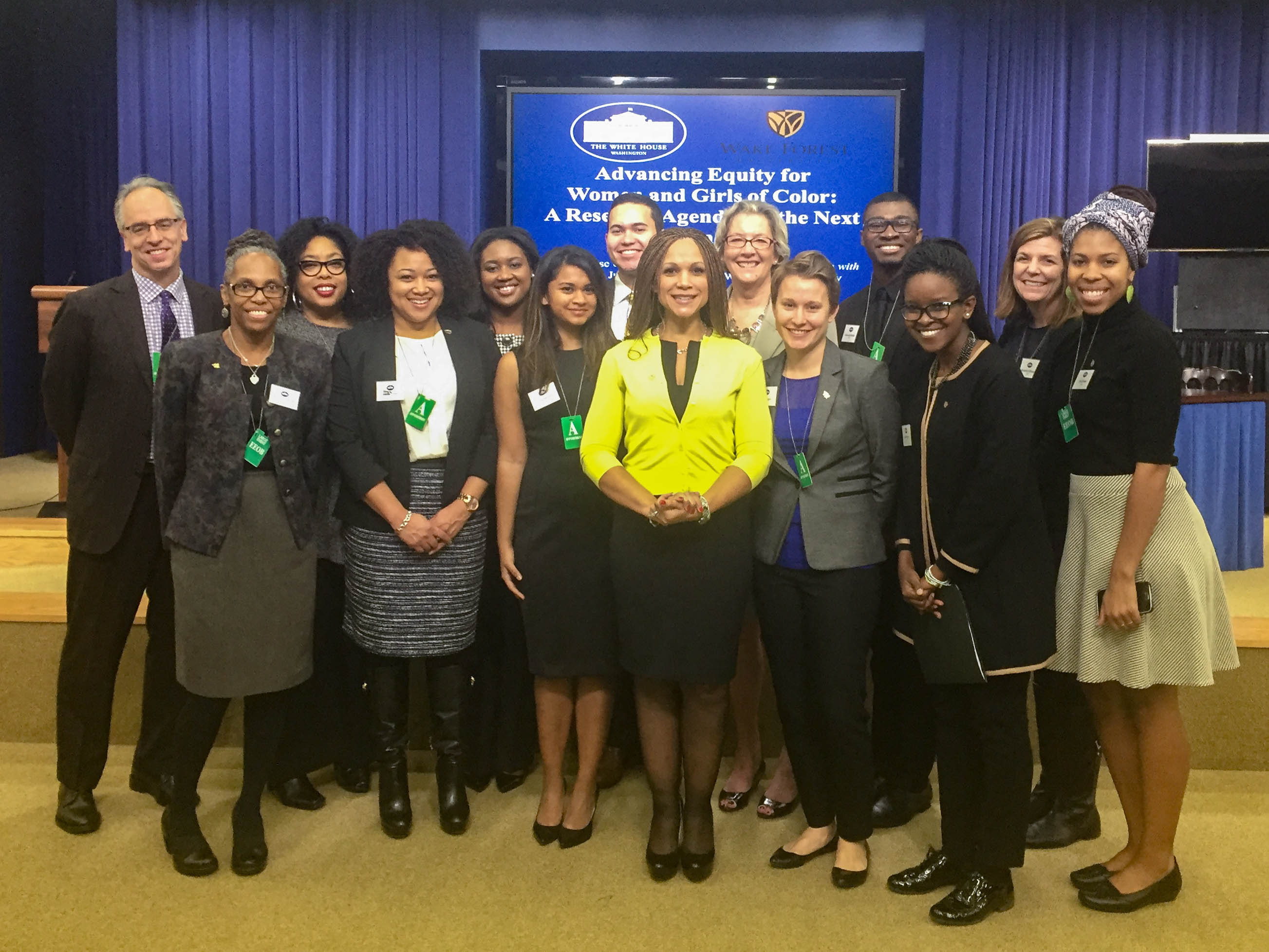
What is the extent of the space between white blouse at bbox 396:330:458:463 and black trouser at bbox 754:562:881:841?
0.91 metres

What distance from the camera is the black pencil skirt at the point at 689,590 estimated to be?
2.31 meters

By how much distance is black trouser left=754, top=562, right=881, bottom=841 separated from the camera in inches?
91.8

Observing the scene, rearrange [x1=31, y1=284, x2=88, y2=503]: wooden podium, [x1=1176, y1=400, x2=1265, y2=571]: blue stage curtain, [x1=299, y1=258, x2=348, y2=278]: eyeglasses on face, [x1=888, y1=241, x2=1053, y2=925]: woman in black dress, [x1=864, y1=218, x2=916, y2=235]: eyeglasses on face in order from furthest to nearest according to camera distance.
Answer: [x1=31, y1=284, x2=88, y2=503]: wooden podium < [x1=1176, y1=400, x2=1265, y2=571]: blue stage curtain < [x1=864, y1=218, x2=916, y2=235]: eyeglasses on face < [x1=299, y1=258, x2=348, y2=278]: eyeglasses on face < [x1=888, y1=241, x2=1053, y2=925]: woman in black dress

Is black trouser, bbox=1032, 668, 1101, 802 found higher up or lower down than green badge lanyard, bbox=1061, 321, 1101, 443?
lower down

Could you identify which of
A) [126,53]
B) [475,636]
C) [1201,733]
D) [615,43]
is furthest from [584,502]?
[126,53]

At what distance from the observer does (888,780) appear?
2764 mm

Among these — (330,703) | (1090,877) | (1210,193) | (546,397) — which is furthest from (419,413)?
(1210,193)

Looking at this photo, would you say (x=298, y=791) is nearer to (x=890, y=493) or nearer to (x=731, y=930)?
(x=731, y=930)

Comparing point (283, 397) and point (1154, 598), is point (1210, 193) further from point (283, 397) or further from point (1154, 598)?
point (283, 397)

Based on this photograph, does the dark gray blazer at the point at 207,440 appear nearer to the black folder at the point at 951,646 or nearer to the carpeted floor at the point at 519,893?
the carpeted floor at the point at 519,893

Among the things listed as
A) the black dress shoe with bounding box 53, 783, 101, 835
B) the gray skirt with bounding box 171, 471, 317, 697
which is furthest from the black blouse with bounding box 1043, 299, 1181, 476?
the black dress shoe with bounding box 53, 783, 101, 835

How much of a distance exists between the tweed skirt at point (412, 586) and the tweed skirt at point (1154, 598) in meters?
1.52

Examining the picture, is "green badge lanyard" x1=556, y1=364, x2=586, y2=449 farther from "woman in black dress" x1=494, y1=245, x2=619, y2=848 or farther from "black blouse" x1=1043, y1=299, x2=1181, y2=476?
"black blouse" x1=1043, y1=299, x2=1181, y2=476

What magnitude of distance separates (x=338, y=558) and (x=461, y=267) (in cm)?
89
